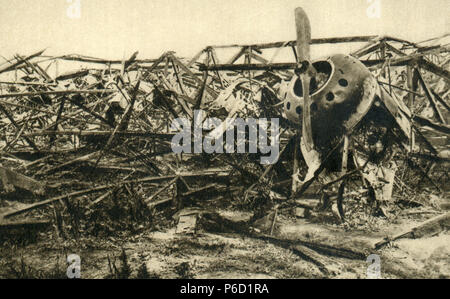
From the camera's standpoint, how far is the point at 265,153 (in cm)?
816

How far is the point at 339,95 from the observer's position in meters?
5.89

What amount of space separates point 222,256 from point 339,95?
3.75m

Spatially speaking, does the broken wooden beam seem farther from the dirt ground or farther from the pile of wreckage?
the pile of wreckage

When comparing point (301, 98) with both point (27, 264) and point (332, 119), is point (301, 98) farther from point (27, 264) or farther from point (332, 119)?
point (27, 264)

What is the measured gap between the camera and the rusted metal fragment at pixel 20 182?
697cm

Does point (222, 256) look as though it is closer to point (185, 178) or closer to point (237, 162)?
point (185, 178)

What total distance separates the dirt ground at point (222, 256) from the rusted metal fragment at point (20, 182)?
120 centimetres

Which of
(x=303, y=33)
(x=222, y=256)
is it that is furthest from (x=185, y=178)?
(x=303, y=33)

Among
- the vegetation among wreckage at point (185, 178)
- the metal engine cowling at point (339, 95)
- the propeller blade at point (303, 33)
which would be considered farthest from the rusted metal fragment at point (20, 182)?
the propeller blade at point (303, 33)

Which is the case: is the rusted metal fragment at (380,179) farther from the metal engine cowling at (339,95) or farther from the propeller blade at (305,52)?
the propeller blade at (305,52)
